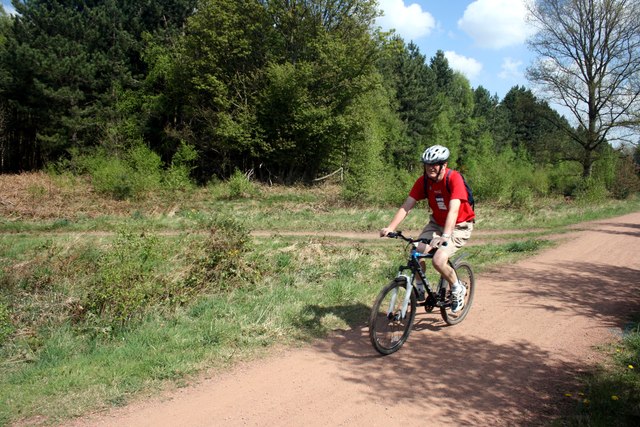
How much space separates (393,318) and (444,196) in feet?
5.33

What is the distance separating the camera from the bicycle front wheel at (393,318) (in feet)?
17.2

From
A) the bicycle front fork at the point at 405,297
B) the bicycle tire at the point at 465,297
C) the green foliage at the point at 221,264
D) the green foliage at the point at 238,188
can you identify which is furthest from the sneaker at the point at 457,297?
the green foliage at the point at 238,188

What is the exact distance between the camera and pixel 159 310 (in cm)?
688

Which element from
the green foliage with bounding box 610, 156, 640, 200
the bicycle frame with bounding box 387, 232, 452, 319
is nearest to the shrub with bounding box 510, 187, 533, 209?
the green foliage with bounding box 610, 156, 640, 200

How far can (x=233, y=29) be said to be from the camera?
3253 centimetres

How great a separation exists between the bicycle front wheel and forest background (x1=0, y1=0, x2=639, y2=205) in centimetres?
2168

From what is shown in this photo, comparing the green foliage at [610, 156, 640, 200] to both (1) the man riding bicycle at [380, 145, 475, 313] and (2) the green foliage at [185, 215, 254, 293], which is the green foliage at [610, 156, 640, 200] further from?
(1) the man riding bicycle at [380, 145, 475, 313]

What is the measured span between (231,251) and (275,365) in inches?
147

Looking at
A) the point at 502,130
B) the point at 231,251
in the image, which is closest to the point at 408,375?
the point at 231,251

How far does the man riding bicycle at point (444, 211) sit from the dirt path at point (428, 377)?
90cm

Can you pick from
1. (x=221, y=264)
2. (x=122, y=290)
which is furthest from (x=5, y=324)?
(x=221, y=264)

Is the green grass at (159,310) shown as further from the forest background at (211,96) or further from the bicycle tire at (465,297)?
the forest background at (211,96)

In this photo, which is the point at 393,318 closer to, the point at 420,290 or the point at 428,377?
the point at 420,290

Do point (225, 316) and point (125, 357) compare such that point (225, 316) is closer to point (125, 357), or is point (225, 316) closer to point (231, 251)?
point (125, 357)
